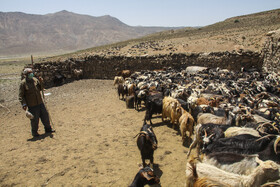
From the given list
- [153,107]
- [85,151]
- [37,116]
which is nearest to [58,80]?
[37,116]

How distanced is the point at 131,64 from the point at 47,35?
125823 millimetres

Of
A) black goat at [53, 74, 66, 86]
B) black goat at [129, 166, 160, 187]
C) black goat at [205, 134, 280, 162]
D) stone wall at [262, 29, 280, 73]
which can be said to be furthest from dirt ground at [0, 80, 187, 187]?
stone wall at [262, 29, 280, 73]

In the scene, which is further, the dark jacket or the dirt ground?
the dark jacket

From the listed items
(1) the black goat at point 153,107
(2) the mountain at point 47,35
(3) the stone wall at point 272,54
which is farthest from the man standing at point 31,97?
(2) the mountain at point 47,35

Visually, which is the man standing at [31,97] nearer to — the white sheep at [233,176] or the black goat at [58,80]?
the white sheep at [233,176]

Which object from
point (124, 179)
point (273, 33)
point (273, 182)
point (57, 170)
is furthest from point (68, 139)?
point (273, 33)

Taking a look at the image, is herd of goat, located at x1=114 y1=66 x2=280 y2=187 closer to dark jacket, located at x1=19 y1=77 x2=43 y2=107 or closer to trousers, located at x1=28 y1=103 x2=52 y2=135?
trousers, located at x1=28 y1=103 x2=52 y2=135

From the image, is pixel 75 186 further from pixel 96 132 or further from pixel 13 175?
pixel 96 132

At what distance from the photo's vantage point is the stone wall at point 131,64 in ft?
48.3

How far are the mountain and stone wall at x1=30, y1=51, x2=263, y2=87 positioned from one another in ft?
286

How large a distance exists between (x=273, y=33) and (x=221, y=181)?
1381 cm

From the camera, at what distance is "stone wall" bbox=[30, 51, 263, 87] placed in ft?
48.3

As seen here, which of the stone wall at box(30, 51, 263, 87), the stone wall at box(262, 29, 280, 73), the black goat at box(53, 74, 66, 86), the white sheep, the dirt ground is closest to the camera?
the white sheep

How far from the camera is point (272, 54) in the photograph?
12.7m
